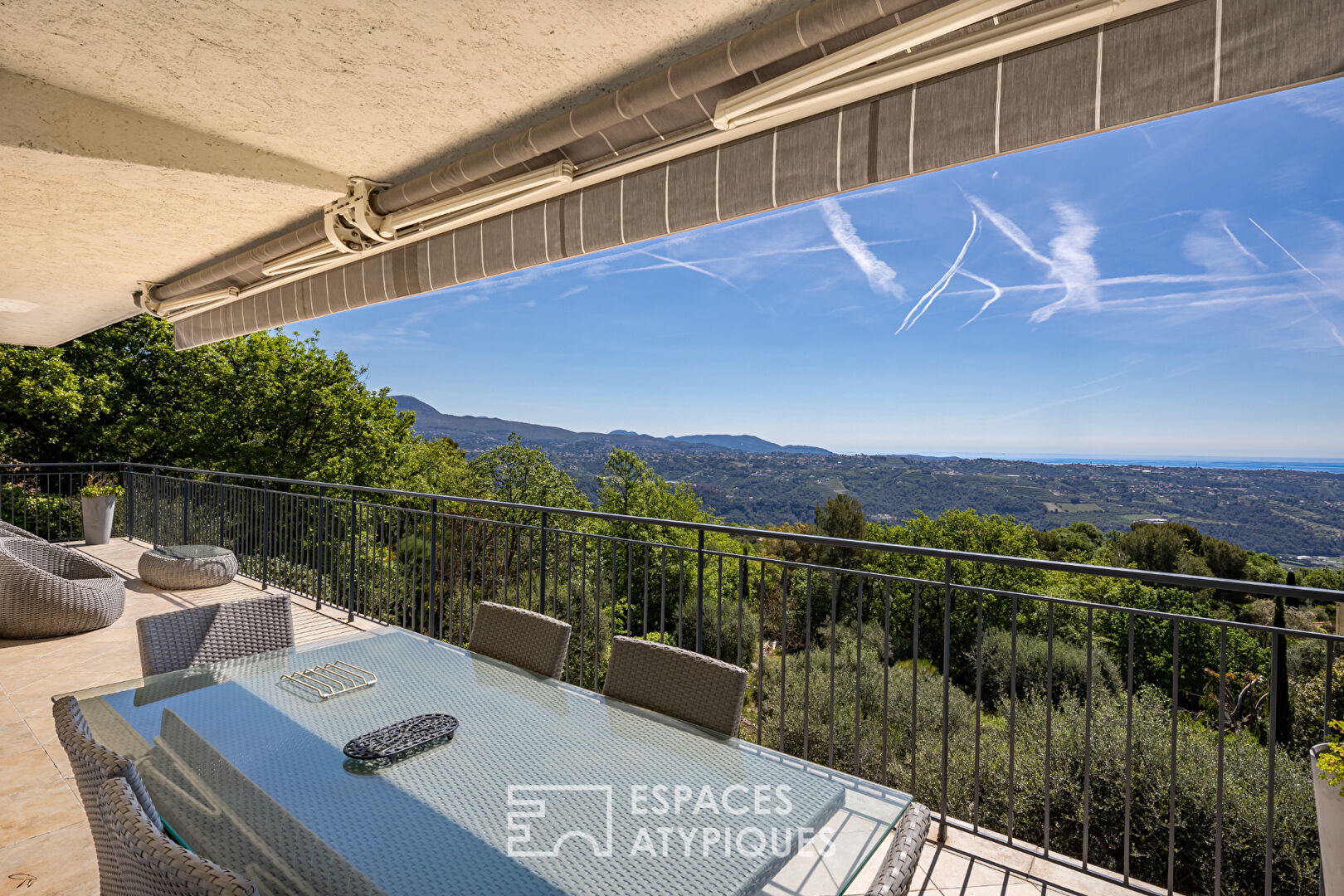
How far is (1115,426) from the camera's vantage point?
55.6 meters

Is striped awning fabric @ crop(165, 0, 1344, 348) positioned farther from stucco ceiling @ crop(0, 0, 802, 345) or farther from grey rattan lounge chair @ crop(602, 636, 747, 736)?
grey rattan lounge chair @ crop(602, 636, 747, 736)

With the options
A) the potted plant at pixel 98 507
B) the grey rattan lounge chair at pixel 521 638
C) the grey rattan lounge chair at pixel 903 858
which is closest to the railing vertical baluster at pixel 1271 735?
the grey rattan lounge chair at pixel 903 858

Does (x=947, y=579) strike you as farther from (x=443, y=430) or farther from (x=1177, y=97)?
(x=443, y=430)

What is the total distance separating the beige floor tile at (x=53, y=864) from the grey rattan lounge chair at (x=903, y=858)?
2353 mm

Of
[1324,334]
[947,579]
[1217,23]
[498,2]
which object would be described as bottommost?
[947,579]

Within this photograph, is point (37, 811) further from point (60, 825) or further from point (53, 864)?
point (53, 864)

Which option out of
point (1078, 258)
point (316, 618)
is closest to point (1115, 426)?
point (1078, 258)

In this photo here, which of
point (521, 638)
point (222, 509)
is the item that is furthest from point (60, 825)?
point (222, 509)

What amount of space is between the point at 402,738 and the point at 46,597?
4.21 m

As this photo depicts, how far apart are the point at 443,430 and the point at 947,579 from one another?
41728mm

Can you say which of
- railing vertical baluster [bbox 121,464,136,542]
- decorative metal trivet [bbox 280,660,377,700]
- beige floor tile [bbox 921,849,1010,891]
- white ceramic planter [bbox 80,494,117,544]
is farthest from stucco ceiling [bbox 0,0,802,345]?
railing vertical baluster [bbox 121,464,136,542]

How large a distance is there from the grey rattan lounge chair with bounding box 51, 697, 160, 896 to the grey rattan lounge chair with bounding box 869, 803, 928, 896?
1012mm

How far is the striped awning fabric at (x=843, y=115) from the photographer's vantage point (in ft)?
4.38

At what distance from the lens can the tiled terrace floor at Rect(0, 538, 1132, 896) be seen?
6.73ft
